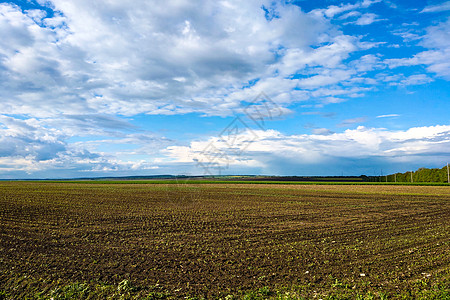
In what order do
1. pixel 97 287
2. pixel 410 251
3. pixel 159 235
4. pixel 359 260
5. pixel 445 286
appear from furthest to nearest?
1. pixel 159 235
2. pixel 410 251
3. pixel 359 260
4. pixel 97 287
5. pixel 445 286

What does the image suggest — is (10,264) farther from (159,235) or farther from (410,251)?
(410,251)

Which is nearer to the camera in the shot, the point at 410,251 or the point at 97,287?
the point at 97,287

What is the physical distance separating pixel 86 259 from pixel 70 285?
2.72 metres

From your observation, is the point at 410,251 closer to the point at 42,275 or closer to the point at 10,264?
the point at 42,275

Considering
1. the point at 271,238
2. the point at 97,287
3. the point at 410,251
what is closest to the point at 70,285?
the point at 97,287

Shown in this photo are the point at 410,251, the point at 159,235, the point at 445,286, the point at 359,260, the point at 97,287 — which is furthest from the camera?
the point at 159,235

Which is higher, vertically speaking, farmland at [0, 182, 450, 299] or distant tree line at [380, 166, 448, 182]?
distant tree line at [380, 166, 448, 182]

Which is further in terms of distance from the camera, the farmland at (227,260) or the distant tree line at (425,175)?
the distant tree line at (425,175)

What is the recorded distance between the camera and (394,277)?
8883 millimetres

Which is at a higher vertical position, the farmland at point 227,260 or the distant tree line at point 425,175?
the distant tree line at point 425,175

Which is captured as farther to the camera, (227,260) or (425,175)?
(425,175)

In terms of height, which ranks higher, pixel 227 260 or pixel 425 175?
pixel 425 175

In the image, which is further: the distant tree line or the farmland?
the distant tree line

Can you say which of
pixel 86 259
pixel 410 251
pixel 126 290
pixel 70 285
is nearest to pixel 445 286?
pixel 410 251
